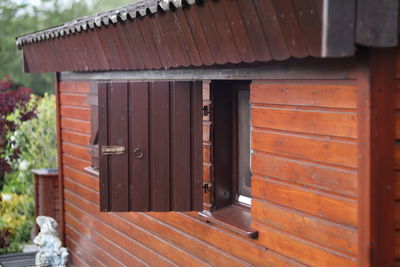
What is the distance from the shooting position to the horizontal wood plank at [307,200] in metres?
3.58

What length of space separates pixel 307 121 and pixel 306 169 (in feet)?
0.99

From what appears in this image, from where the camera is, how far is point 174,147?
16.2ft

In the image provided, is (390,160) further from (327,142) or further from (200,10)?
(200,10)

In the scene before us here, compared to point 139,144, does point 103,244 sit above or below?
below

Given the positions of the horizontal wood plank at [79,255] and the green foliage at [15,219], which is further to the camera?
the green foliage at [15,219]

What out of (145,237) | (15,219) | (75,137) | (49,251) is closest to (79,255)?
(49,251)

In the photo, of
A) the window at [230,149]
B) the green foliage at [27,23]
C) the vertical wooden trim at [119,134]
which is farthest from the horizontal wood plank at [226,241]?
the green foliage at [27,23]

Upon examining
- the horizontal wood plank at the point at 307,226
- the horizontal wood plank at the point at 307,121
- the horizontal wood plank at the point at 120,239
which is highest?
the horizontal wood plank at the point at 307,121

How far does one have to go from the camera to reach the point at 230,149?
17.2 feet

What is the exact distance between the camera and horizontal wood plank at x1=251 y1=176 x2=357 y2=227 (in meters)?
3.58

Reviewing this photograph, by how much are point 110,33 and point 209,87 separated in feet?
3.85

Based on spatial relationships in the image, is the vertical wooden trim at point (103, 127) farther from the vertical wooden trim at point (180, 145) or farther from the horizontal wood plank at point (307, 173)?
the horizontal wood plank at point (307, 173)

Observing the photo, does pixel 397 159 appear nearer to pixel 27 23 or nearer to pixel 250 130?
pixel 250 130

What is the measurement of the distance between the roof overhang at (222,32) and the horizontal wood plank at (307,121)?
42 centimetres
